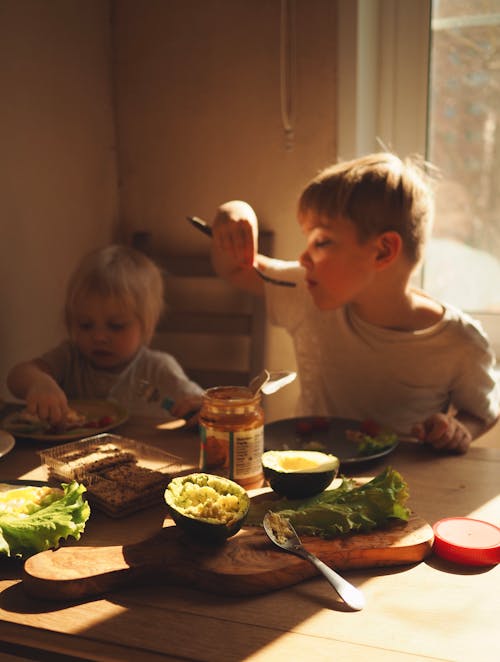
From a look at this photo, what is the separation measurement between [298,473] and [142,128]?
1480 millimetres

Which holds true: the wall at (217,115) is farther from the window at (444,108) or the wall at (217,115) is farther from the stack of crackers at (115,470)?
the stack of crackers at (115,470)

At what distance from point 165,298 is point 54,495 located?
1.26 meters

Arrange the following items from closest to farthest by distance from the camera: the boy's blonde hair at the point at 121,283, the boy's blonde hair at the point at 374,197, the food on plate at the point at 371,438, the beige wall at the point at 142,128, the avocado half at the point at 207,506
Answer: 1. the avocado half at the point at 207,506
2. the food on plate at the point at 371,438
3. the boy's blonde hair at the point at 374,197
4. the boy's blonde hair at the point at 121,283
5. the beige wall at the point at 142,128

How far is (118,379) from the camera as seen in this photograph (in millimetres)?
1666

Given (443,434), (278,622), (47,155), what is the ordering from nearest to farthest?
(278,622), (443,434), (47,155)

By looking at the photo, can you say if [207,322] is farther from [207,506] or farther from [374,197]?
[207,506]

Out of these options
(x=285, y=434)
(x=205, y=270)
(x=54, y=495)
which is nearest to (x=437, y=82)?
(x=205, y=270)

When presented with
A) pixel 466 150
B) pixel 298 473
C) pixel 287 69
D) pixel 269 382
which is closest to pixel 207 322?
pixel 287 69

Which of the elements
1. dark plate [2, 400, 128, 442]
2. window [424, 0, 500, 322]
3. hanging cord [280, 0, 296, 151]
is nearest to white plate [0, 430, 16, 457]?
dark plate [2, 400, 128, 442]

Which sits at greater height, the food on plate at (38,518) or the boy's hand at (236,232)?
the boy's hand at (236,232)

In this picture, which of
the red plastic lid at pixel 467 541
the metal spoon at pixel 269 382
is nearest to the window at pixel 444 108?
the metal spoon at pixel 269 382

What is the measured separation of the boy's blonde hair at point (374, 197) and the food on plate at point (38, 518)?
30.6 inches

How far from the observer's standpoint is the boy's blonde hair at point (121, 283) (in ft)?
5.25

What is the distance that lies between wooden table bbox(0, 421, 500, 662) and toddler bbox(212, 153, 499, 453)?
24.6 inches
